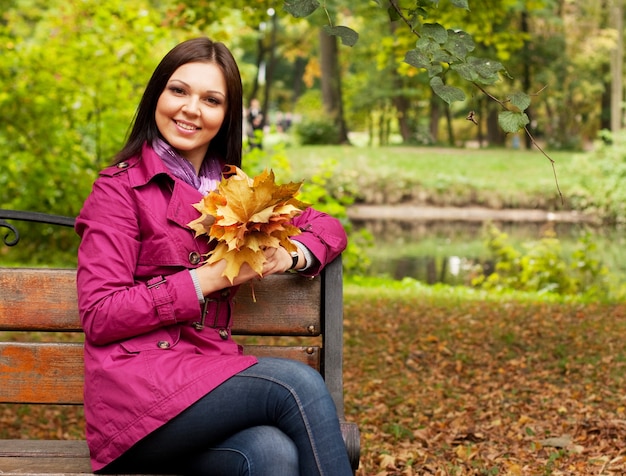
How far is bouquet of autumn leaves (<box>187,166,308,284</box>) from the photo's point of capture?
228 cm

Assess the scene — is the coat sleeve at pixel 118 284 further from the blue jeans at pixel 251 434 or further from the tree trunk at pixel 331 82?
the tree trunk at pixel 331 82

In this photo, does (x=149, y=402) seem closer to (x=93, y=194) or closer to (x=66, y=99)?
(x=93, y=194)

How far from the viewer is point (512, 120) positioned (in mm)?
2344

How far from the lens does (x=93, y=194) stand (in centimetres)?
246

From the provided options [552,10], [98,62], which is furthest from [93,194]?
[552,10]

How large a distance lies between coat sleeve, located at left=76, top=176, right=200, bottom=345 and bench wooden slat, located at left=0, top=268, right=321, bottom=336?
14.9 inches

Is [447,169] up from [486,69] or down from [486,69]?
down

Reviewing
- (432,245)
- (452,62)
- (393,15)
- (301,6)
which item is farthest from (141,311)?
(432,245)

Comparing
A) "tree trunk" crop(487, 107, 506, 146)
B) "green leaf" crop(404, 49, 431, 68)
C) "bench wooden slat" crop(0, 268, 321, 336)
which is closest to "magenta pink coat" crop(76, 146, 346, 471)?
"bench wooden slat" crop(0, 268, 321, 336)

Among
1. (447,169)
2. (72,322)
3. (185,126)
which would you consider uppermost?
(185,126)

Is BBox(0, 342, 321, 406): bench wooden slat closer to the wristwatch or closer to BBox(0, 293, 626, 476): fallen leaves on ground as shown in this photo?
the wristwatch

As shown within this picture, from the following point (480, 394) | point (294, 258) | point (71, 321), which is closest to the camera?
point (294, 258)

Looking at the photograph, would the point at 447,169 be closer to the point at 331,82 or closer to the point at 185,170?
the point at 331,82

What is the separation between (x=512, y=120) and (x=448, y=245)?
43.9 feet
